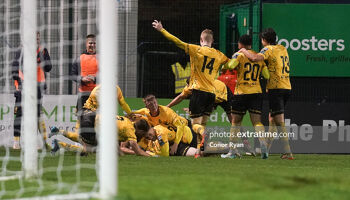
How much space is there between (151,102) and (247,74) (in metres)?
1.68

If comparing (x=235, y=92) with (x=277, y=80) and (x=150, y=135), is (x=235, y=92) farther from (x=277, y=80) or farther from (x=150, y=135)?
(x=150, y=135)

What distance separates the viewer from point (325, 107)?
49.2ft

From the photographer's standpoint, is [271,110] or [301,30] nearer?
→ [271,110]

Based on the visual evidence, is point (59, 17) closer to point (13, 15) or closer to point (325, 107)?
point (13, 15)

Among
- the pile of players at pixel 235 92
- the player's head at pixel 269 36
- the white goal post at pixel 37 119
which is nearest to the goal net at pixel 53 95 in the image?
the white goal post at pixel 37 119

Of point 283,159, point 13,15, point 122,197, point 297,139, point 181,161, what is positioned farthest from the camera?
point 297,139

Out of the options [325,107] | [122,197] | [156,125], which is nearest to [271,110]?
[156,125]

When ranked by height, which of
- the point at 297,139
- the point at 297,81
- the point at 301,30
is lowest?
the point at 297,139

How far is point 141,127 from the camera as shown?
489 inches

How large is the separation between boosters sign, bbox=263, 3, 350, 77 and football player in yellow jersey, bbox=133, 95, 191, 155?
341 cm

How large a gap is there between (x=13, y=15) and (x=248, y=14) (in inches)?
254

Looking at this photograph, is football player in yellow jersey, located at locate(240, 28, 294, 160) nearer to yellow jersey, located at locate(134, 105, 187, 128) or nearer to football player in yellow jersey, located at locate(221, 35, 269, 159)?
football player in yellow jersey, located at locate(221, 35, 269, 159)

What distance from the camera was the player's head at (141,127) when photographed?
40.6 ft

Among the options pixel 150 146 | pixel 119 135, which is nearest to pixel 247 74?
pixel 150 146
